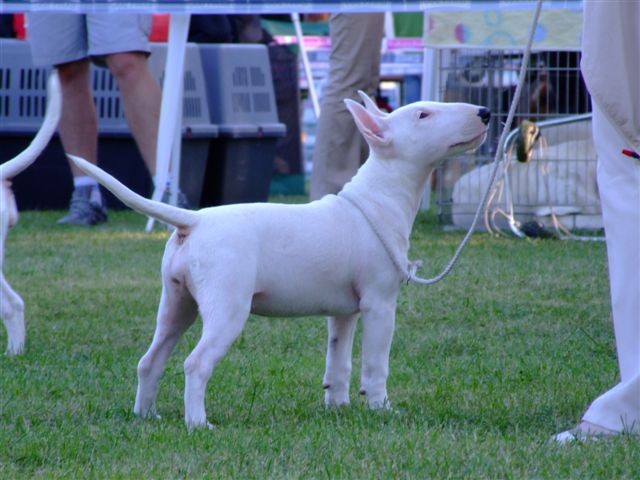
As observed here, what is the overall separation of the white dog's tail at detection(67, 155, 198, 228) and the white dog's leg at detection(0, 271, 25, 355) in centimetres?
120

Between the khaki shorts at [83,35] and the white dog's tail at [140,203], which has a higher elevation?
the white dog's tail at [140,203]

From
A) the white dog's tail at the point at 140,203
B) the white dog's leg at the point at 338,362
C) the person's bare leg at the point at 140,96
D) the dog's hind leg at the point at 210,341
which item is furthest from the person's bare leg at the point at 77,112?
the dog's hind leg at the point at 210,341

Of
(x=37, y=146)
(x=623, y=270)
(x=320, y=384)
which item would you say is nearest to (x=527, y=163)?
(x=37, y=146)

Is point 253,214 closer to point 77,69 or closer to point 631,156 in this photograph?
point 631,156

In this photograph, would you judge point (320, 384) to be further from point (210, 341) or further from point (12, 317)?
point (12, 317)

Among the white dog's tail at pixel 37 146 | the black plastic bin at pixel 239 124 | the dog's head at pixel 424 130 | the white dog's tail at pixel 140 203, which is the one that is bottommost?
the black plastic bin at pixel 239 124

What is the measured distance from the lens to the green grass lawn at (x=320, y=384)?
276cm

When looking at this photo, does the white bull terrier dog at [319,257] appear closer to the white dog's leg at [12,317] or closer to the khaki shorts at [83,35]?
the white dog's leg at [12,317]

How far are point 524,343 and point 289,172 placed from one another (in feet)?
24.6

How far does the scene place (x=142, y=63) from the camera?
7.18m

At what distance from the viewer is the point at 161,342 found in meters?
3.30

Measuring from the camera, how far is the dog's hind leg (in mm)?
3061

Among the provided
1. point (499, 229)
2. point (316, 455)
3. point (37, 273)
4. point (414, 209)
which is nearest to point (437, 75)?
point (499, 229)

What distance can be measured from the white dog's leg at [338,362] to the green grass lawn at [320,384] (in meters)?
0.07
